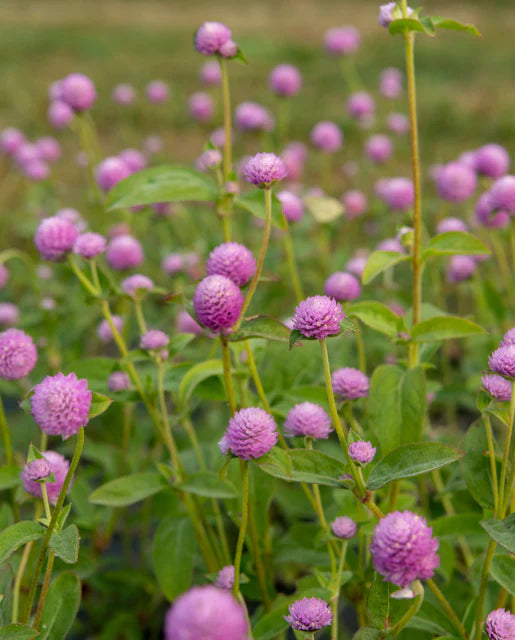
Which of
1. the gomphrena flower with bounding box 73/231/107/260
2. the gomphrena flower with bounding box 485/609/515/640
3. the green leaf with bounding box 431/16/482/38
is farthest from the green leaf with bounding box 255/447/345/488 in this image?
the green leaf with bounding box 431/16/482/38

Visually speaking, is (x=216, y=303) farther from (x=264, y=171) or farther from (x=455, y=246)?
(x=455, y=246)

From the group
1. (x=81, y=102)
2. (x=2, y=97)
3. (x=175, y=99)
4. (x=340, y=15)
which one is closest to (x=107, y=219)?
(x=81, y=102)

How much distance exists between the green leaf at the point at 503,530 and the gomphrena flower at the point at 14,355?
2.33 feet

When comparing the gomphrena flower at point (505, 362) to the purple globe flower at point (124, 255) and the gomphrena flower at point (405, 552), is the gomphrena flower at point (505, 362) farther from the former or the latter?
the purple globe flower at point (124, 255)

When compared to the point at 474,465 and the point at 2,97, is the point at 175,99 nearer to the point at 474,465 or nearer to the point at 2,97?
the point at 2,97

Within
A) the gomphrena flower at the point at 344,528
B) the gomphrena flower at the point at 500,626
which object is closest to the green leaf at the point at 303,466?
the gomphrena flower at the point at 344,528

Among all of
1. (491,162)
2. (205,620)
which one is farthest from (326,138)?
(205,620)

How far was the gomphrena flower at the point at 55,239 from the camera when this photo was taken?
1237 millimetres

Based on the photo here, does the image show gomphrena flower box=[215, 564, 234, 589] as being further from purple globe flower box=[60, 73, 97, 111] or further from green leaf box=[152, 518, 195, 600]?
purple globe flower box=[60, 73, 97, 111]

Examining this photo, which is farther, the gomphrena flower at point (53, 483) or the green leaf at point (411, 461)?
the gomphrena flower at point (53, 483)

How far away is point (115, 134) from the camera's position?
476cm

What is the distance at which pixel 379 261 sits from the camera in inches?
45.2

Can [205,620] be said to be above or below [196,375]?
above

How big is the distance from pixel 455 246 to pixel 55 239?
0.71 meters
